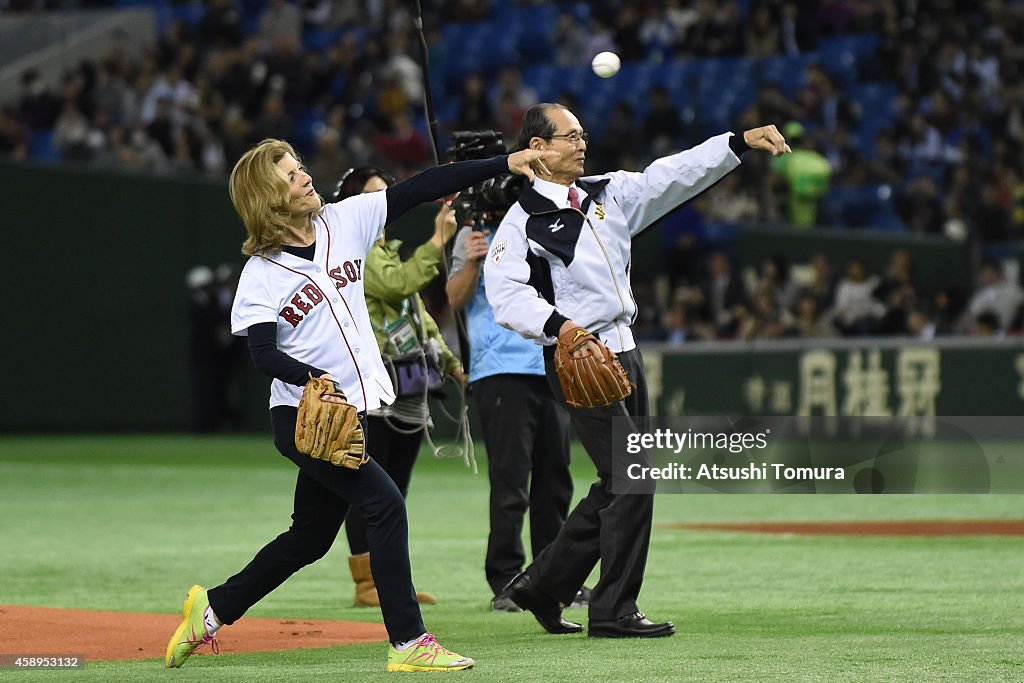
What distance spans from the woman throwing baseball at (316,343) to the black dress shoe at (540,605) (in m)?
1.06

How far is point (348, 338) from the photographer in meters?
6.41

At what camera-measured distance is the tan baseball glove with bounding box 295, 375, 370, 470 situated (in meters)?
6.08

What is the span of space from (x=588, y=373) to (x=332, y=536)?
45.2 inches

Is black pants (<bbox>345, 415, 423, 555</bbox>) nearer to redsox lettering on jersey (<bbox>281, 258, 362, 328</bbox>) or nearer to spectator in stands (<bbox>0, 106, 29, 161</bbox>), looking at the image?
redsox lettering on jersey (<bbox>281, 258, 362, 328</bbox>)

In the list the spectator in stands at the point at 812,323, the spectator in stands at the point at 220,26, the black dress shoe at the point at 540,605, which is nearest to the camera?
the black dress shoe at the point at 540,605

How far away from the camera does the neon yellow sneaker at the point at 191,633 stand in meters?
6.50

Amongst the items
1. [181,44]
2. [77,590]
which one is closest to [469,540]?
[77,590]

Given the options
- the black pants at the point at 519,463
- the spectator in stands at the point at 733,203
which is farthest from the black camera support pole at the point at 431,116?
the spectator in stands at the point at 733,203

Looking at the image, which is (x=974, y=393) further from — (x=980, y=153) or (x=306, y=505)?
(x=306, y=505)

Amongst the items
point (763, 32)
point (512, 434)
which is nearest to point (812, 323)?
point (763, 32)

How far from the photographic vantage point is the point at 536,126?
7195 millimetres

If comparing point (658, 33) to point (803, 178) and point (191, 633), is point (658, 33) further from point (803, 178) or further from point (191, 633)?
point (191, 633)

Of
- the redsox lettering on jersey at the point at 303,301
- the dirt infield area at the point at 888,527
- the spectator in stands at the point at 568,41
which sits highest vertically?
the spectator in stands at the point at 568,41

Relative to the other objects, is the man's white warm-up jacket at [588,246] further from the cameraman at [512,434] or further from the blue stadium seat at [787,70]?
the blue stadium seat at [787,70]
